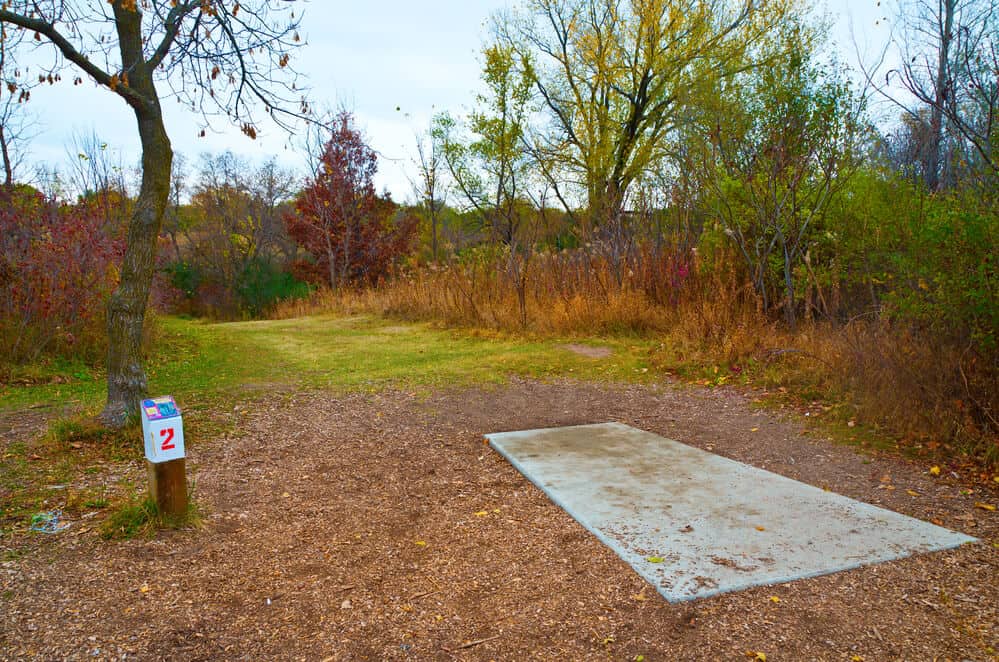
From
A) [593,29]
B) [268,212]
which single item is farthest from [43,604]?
[268,212]

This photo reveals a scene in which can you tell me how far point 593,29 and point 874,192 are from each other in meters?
15.9

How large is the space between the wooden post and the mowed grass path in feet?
7.11

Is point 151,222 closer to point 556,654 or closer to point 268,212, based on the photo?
point 556,654

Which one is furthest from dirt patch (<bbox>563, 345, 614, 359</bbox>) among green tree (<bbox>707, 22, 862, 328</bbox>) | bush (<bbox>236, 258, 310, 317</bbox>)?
bush (<bbox>236, 258, 310, 317</bbox>)

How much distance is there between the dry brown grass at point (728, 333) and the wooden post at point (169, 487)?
4.08 meters

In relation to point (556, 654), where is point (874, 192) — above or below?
above

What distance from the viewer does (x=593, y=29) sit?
19.5m

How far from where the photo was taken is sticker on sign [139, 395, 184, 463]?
2.65m

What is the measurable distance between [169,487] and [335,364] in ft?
14.8

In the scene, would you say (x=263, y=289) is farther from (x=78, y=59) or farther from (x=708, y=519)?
(x=708, y=519)

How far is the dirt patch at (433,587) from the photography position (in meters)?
1.96

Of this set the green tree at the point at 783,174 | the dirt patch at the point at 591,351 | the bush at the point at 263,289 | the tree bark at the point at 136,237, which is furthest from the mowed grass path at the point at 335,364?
the bush at the point at 263,289

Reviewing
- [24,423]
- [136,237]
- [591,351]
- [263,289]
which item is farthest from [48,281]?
[263,289]

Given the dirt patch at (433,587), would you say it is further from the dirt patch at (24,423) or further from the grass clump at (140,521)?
the dirt patch at (24,423)
